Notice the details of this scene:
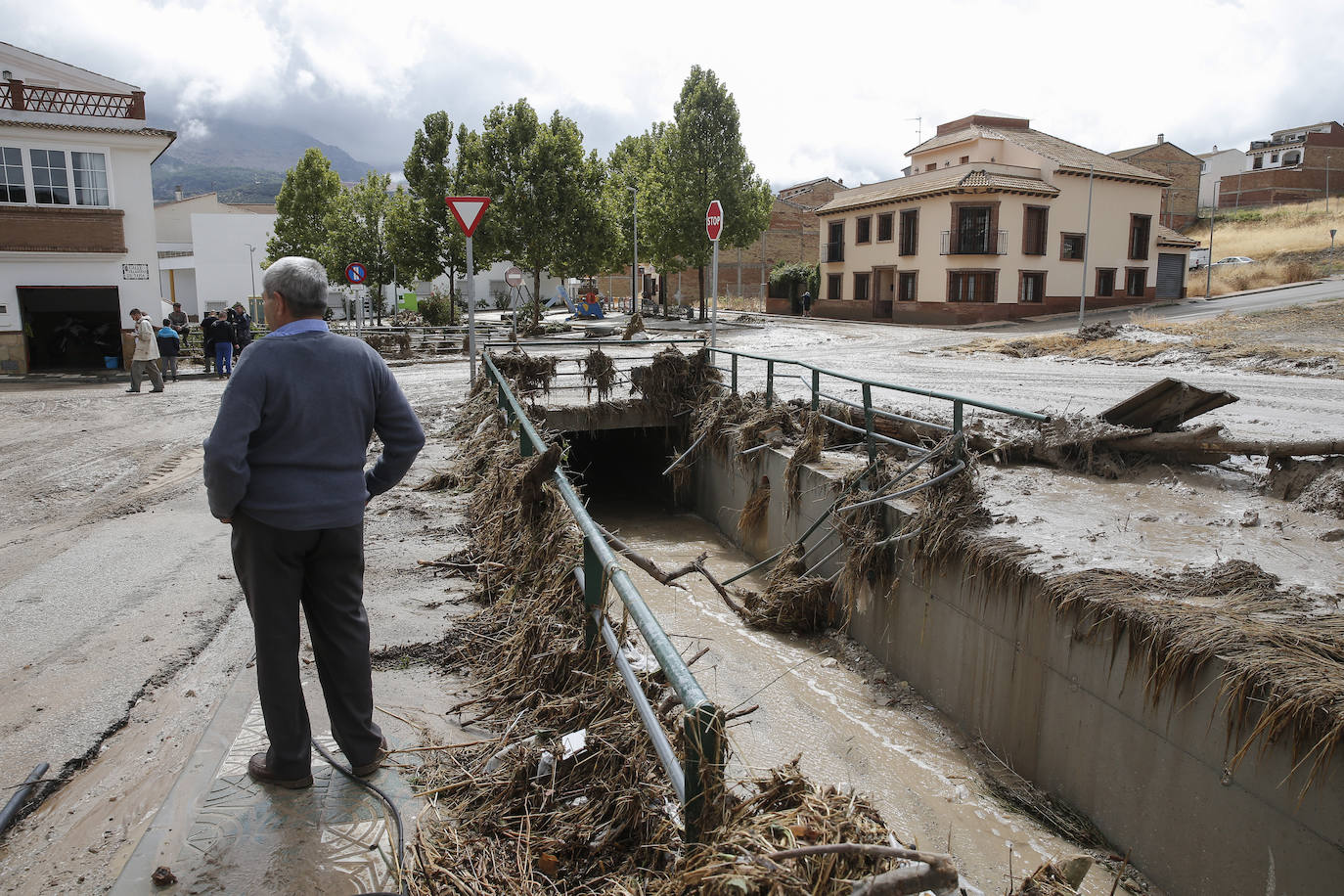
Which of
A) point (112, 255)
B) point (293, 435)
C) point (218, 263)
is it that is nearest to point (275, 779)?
point (293, 435)

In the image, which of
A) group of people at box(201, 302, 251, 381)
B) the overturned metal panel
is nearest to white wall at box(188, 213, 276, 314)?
group of people at box(201, 302, 251, 381)

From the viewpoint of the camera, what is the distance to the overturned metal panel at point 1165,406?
8.39 m

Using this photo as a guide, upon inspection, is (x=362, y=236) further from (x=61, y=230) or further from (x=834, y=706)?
(x=834, y=706)

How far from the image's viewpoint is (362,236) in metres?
43.2

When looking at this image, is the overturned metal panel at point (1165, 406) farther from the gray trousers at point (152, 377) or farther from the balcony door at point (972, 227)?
the balcony door at point (972, 227)

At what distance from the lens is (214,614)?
17.1ft

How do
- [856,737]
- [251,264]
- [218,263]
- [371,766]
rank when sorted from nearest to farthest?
1. [371,766]
2. [856,737]
3. [251,264]
4. [218,263]

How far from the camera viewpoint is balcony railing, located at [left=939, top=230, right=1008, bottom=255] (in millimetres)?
39406

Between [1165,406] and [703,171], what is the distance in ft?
112

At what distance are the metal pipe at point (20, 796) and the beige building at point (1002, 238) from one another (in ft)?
130

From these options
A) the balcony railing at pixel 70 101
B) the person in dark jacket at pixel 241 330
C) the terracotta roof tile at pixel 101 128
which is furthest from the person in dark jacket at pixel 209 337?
the balcony railing at pixel 70 101

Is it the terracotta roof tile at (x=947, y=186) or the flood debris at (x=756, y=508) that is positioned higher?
the terracotta roof tile at (x=947, y=186)

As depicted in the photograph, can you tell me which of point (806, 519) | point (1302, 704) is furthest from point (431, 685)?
point (806, 519)

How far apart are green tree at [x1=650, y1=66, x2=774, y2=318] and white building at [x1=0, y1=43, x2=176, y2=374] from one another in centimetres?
2199
